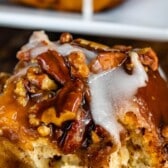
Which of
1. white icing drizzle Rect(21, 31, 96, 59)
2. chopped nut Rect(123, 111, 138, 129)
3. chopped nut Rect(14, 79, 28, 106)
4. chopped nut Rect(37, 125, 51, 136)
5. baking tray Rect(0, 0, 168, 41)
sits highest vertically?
white icing drizzle Rect(21, 31, 96, 59)

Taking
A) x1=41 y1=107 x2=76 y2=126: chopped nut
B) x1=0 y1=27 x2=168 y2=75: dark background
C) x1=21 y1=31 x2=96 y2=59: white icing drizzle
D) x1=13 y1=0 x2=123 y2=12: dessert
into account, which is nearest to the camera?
x1=41 y1=107 x2=76 y2=126: chopped nut

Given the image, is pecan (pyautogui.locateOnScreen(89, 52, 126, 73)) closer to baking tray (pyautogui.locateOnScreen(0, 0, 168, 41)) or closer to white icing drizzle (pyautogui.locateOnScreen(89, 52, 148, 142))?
white icing drizzle (pyautogui.locateOnScreen(89, 52, 148, 142))

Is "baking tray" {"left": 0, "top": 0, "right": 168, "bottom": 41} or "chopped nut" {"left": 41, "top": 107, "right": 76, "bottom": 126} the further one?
"baking tray" {"left": 0, "top": 0, "right": 168, "bottom": 41}

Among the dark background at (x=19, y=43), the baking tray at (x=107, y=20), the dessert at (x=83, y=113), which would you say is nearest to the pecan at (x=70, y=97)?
the dessert at (x=83, y=113)

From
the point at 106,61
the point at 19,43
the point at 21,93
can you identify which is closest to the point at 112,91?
the point at 106,61

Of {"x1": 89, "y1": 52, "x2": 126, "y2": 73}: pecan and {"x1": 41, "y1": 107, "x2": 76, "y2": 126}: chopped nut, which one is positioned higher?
{"x1": 89, "y1": 52, "x2": 126, "y2": 73}: pecan

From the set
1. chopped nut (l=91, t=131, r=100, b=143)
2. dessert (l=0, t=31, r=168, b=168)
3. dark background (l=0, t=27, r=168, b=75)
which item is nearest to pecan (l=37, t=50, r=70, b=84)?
dessert (l=0, t=31, r=168, b=168)

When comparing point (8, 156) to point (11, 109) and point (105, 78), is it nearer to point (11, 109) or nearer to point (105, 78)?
point (11, 109)

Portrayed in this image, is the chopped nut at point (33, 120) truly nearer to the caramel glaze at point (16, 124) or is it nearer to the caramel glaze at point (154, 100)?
the caramel glaze at point (16, 124)

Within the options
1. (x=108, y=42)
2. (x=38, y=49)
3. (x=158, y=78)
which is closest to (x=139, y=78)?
(x=158, y=78)
